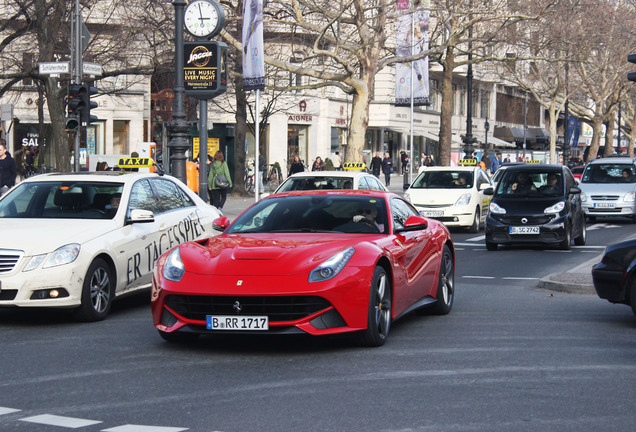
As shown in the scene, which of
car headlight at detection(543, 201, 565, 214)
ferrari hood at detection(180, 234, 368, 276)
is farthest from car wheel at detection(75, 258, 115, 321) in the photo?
car headlight at detection(543, 201, 565, 214)

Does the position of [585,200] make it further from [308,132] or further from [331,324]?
[308,132]

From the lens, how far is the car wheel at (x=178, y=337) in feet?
28.2

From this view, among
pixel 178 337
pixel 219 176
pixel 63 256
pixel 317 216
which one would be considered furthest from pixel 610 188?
pixel 178 337

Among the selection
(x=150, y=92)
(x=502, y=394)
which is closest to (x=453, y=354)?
(x=502, y=394)

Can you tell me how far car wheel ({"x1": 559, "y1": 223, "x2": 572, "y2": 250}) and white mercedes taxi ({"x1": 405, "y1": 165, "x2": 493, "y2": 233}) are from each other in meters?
4.84

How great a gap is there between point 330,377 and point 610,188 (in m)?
22.7

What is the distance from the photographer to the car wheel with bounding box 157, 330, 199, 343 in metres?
8.59

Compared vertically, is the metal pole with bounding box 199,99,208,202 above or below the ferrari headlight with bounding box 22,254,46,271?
above

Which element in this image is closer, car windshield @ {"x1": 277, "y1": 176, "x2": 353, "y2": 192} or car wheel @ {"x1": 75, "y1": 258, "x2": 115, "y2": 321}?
car wheel @ {"x1": 75, "y1": 258, "x2": 115, "y2": 321}

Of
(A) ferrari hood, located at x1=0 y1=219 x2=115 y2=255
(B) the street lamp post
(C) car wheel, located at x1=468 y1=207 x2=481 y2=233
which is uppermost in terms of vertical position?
(B) the street lamp post

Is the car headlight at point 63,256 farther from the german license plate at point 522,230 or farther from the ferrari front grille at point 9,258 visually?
the german license plate at point 522,230

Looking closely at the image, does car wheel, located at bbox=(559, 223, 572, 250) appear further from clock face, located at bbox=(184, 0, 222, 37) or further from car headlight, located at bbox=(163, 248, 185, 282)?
car headlight, located at bbox=(163, 248, 185, 282)

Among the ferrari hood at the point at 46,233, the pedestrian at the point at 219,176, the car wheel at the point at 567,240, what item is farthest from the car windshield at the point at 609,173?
the ferrari hood at the point at 46,233

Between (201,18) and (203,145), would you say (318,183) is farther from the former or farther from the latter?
(201,18)
